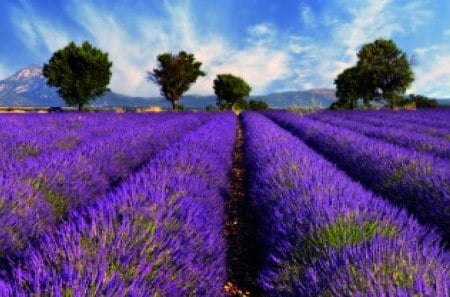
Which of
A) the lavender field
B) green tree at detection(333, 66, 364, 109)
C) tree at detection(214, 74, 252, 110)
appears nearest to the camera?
the lavender field

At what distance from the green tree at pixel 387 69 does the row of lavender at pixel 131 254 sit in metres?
42.9

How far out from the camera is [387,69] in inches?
1704

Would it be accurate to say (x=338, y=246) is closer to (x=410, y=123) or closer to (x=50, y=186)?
(x=50, y=186)

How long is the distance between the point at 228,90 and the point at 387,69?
3740 centimetres

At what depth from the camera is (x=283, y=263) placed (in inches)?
96.0

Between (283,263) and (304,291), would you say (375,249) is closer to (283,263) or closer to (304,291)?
(304,291)

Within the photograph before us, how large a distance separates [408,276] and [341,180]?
238cm

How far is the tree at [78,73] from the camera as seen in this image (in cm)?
4391

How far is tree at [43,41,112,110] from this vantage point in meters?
43.9

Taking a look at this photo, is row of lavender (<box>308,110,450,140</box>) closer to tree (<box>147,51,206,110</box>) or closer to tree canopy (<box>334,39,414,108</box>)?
tree canopy (<box>334,39,414,108</box>)

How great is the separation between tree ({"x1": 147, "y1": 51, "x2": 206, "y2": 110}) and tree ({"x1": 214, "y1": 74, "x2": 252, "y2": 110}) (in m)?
23.6

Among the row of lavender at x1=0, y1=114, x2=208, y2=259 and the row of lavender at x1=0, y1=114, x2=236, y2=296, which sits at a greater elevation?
the row of lavender at x1=0, y1=114, x2=236, y2=296

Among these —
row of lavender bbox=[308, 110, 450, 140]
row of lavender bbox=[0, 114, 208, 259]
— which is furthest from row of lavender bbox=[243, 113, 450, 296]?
row of lavender bbox=[308, 110, 450, 140]

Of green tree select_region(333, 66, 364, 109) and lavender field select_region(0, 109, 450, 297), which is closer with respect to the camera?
lavender field select_region(0, 109, 450, 297)
